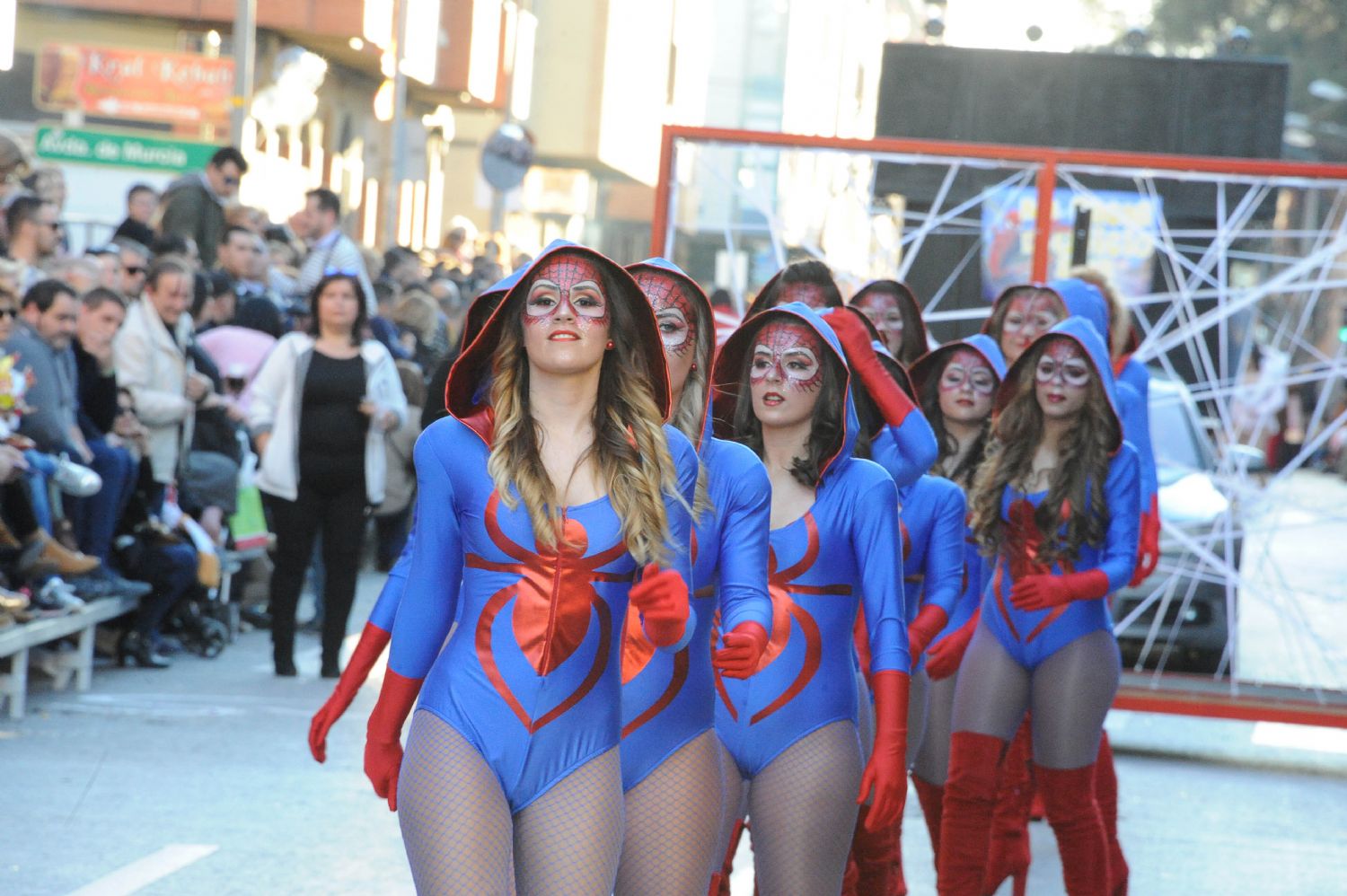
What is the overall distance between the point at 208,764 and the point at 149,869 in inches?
73.6

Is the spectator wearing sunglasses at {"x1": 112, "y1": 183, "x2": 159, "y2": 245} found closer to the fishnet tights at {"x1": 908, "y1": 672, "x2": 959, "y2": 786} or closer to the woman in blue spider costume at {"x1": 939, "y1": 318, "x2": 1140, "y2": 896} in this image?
the woman in blue spider costume at {"x1": 939, "y1": 318, "x2": 1140, "y2": 896}

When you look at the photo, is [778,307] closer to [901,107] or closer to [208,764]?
[208,764]

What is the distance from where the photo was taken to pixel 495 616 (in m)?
4.30

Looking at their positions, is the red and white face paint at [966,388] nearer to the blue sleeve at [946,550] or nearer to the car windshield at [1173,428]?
the blue sleeve at [946,550]

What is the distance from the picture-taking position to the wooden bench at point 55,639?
30.3 ft

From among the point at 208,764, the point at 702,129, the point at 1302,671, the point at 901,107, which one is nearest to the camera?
the point at 208,764

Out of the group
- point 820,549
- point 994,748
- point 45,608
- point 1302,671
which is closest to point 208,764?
point 45,608

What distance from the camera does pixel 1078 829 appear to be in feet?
21.9

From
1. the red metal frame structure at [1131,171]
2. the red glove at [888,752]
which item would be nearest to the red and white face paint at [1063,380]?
the red glove at [888,752]

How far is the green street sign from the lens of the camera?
1756 centimetres

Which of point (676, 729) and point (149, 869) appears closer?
point (676, 729)

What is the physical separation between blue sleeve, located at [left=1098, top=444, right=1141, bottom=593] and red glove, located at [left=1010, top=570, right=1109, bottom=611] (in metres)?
0.06

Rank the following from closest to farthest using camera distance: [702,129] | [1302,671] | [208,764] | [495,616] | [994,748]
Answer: [495,616], [994,748], [208,764], [702,129], [1302,671]

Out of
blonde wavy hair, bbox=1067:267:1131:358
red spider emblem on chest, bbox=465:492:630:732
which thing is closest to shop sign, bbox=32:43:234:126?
blonde wavy hair, bbox=1067:267:1131:358
